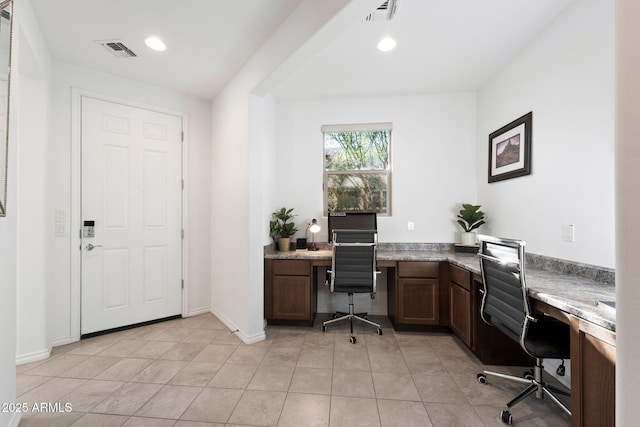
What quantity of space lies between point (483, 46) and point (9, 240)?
380cm

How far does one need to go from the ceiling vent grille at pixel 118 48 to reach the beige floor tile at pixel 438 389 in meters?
3.75

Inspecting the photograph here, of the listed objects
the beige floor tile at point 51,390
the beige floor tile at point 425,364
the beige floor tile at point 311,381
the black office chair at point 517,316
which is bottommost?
the beige floor tile at point 425,364

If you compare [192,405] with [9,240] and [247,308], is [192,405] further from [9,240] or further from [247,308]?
[9,240]

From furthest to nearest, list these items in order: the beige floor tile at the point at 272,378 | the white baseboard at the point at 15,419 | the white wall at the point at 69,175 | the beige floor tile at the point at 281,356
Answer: the white wall at the point at 69,175 → the beige floor tile at the point at 281,356 → the beige floor tile at the point at 272,378 → the white baseboard at the point at 15,419

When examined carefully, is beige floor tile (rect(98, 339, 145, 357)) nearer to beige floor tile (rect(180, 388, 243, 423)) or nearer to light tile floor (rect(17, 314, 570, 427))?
light tile floor (rect(17, 314, 570, 427))

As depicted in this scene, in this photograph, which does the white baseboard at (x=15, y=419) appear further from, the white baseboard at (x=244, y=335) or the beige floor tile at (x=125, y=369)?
the white baseboard at (x=244, y=335)

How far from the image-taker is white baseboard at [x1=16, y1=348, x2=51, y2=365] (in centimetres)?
215

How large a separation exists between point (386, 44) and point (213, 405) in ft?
10.3

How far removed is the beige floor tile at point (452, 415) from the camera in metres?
1.56

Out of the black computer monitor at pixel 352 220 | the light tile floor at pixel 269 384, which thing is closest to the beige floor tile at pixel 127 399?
the light tile floor at pixel 269 384

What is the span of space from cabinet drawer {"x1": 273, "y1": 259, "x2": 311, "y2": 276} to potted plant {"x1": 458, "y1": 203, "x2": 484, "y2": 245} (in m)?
1.89

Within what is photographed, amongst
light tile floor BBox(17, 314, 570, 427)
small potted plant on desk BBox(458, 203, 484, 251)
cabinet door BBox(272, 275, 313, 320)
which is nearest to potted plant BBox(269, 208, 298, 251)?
cabinet door BBox(272, 275, 313, 320)

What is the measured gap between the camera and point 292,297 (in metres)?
2.86

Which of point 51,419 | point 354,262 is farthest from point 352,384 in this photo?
point 51,419
